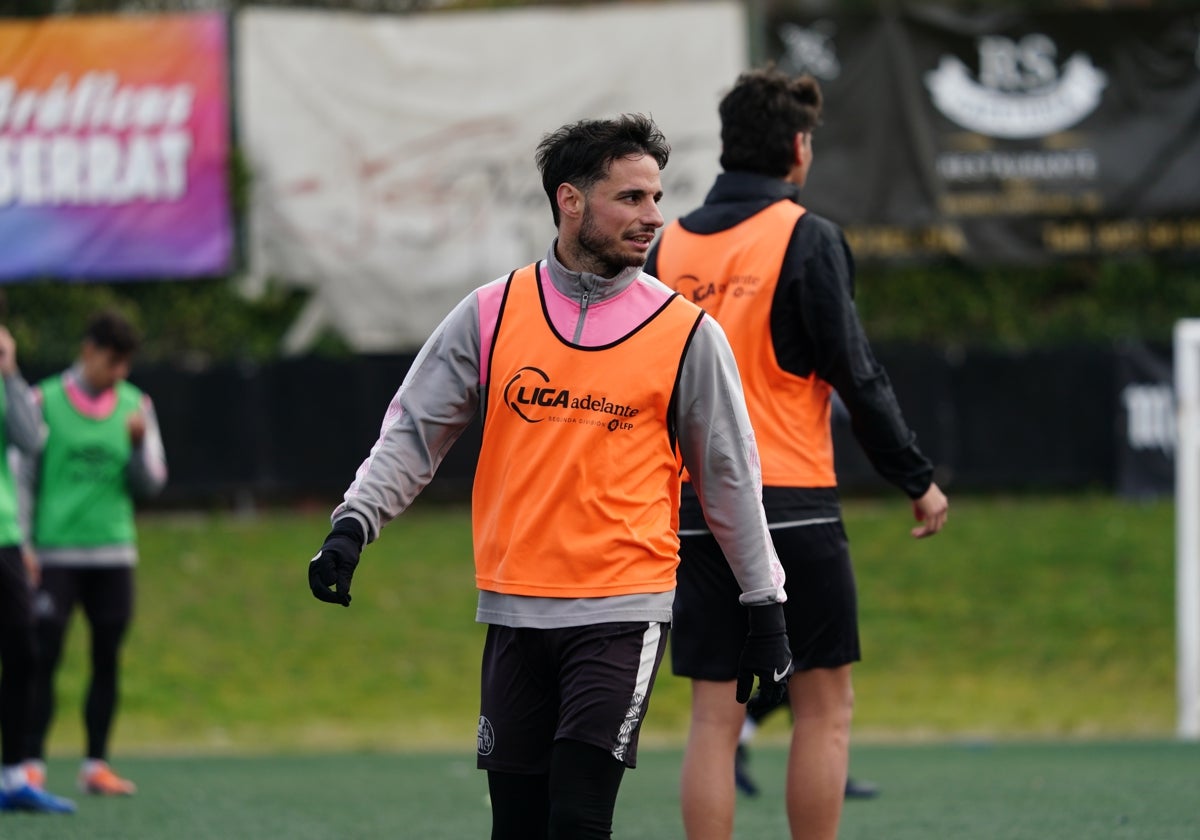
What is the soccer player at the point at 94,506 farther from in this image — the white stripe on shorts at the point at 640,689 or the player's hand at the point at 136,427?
the white stripe on shorts at the point at 640,689

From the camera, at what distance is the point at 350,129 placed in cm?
1720

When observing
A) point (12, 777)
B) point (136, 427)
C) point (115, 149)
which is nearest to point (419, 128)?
point (115, 149)

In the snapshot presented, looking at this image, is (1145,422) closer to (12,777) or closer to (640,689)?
(12,777)

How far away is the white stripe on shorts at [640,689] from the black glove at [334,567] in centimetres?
64

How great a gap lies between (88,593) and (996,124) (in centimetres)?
1093

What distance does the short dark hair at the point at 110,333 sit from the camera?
8273 mm

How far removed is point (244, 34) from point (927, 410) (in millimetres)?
7124

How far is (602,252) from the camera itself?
13.5ft

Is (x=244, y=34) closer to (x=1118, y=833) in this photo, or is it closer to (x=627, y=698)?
(x=1118, y=833)

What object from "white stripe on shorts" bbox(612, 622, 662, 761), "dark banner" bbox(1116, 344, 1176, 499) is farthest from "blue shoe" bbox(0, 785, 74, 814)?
"dark banner" bbox(1116, 344, 1176, 499)

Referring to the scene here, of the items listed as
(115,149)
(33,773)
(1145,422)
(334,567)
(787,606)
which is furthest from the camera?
(115,149)

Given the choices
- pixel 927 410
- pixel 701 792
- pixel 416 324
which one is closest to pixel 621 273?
pixel 701 792

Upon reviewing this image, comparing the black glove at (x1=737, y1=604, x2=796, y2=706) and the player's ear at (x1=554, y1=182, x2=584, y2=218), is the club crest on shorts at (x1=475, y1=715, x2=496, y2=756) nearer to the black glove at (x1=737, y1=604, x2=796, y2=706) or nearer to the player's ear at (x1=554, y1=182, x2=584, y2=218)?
the black glove at (x1=737, y1=604, x2=796, y2=706)

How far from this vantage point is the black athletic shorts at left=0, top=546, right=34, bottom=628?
729 centimetres
